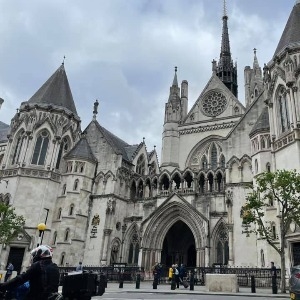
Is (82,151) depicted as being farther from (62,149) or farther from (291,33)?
(291,33)

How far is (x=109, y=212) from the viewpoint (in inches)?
1278

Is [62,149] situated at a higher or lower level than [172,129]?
lower

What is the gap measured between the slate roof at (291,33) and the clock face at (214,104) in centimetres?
1311

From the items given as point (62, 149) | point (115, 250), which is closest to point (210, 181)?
point (115, 250)

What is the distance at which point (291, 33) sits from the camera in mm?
26875

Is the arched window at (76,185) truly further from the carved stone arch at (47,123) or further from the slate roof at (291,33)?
the slate roof at (291,33)

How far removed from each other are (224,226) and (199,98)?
19.3m

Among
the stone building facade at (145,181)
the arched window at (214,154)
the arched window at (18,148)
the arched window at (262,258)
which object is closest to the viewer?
the arched window at (262,258)

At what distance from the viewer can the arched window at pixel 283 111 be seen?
955 inches

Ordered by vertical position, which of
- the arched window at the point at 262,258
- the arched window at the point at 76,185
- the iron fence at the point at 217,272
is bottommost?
the iron fence at the point at 217,272

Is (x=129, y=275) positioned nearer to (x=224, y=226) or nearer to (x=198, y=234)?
(x=198, y=234)

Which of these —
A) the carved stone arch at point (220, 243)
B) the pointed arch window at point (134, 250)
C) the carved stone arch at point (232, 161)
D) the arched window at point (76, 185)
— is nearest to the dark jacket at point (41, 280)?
the carved stone arch at point (220, 243)

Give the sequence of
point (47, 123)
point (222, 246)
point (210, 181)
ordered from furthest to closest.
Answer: point (47, 123) → point (210, 181) → point (222, 246)

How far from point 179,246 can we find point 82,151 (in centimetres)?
1413
